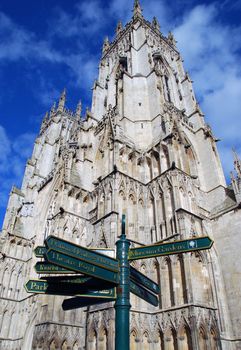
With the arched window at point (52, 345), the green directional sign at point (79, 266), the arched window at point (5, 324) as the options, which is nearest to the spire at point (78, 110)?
the arched window at point (5, 324)

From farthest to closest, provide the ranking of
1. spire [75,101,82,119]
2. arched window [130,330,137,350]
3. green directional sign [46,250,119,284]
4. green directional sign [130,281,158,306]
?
spire [75,101,82,119], arched window [130,330,137,350], green directional sign [130,281,158,306], green directional sign [46,250,119,284]

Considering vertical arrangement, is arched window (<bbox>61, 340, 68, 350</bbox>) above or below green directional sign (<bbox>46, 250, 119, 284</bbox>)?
below

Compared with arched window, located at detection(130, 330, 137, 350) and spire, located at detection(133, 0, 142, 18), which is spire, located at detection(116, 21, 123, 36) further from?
arched window, located at detection(130, 330, 137, 350)

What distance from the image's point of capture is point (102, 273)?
410 cm

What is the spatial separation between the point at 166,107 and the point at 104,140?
4815 millimetres

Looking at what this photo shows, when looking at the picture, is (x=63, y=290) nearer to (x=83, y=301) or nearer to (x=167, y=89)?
(x=83, y=301)

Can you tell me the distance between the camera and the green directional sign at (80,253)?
380 centimetres

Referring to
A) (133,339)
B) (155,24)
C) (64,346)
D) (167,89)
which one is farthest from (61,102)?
(133,339)

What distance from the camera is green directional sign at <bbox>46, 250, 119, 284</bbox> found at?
373cm

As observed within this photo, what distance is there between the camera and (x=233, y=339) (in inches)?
469

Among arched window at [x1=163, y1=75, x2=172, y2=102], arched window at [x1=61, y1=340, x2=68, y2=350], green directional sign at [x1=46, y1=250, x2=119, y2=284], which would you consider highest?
arched window at [x1=163, y1=75, x2=172, y2=102]

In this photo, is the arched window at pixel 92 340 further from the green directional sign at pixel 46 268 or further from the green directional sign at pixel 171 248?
the green directional sign at pixel 171 248

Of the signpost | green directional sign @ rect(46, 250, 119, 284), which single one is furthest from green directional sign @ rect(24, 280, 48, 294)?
green directional sign @ rect(46, 250, 119, 284)

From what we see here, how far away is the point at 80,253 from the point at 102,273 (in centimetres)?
43
